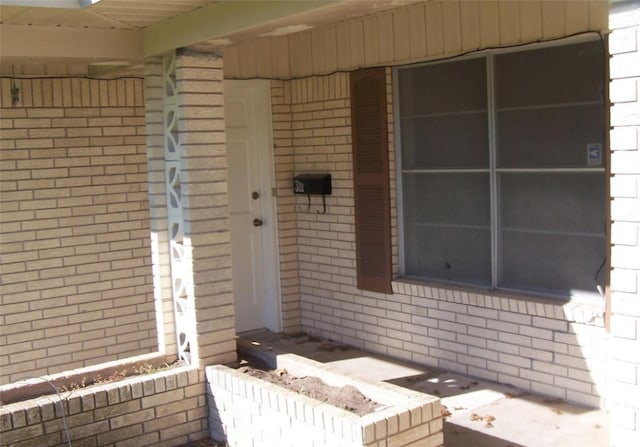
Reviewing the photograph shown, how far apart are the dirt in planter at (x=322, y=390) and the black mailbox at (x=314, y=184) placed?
7.94 feet

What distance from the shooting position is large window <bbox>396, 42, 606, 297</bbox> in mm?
5734

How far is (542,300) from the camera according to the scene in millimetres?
5957

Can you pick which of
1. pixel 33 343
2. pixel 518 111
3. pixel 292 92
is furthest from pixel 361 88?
pixel 33 343

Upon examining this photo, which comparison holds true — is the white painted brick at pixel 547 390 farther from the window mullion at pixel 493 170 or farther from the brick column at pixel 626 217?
the brick column at pixel 626 217

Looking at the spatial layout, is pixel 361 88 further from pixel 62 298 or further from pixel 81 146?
pixel 62 298

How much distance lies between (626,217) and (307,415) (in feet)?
7.47

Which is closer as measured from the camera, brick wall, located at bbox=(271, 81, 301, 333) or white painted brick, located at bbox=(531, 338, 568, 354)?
white painted brick, located at bbox=(531, 338, 568, 354)

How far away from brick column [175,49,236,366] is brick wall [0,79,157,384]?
1728 millimetres

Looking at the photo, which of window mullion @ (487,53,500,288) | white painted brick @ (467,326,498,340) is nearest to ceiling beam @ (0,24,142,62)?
window mullion @ (487,53,500,288)

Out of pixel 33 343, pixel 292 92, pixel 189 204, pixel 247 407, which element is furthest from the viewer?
pixel 292 92

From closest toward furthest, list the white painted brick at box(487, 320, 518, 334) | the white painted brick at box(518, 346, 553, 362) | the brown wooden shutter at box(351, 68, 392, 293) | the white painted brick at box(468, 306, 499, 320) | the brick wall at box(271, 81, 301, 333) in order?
the white painted brick at box(518, 346, 553, 362), the white painted brick at box(487, 320, 518, 334), the white painted brick at box(468, 306, 499, 320), the brown wooden shutter at box(351, 68, 392, 293), the brick wall at box(271, 81, 301, 333)

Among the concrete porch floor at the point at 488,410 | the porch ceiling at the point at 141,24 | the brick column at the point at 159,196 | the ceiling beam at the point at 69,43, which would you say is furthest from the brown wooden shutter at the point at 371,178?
the ceiling beam at the point at 69,43

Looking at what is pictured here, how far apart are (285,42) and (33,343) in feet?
12.6

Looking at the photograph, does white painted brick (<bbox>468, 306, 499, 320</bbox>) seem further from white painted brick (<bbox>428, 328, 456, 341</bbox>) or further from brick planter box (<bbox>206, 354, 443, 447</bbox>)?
brick planter box (<bbox>206, 354, 443, 447</bbox>)
